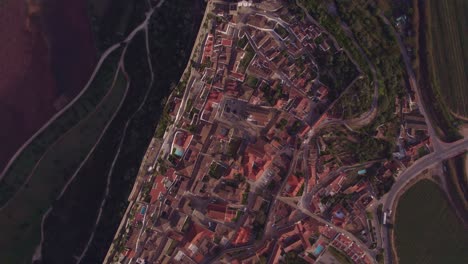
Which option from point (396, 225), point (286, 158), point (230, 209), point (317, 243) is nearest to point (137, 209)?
point (230, 209)

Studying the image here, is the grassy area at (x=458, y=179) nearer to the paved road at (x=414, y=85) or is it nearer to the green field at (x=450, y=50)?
the paved road at (x=414, y=85)

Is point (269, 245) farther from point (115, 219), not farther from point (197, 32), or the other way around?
point (197, 32)

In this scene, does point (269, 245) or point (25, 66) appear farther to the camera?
point (25, 66)

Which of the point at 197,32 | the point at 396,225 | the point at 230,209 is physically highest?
the point at 197,32

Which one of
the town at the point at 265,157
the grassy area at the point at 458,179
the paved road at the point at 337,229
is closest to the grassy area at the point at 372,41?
the town at the point at 265,157

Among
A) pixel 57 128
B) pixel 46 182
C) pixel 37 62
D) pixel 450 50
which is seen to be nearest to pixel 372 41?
pixel 450 50

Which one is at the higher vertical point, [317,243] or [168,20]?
[168,20]
